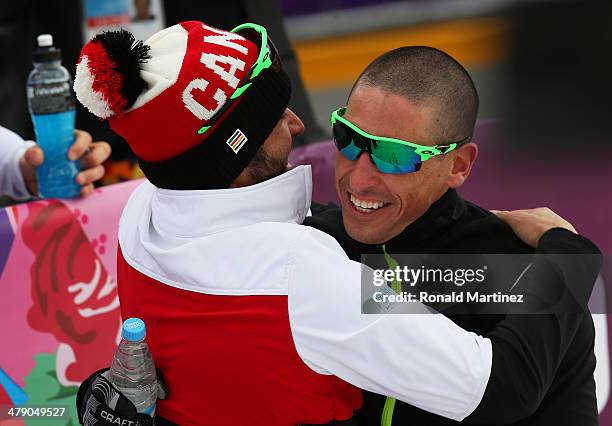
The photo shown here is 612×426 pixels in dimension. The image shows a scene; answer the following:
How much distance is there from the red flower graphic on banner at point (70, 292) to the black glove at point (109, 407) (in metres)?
0.87

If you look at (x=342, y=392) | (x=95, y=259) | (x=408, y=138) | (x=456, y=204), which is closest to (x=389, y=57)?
(x=408, y=138)

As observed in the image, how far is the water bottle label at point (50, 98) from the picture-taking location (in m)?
3.12

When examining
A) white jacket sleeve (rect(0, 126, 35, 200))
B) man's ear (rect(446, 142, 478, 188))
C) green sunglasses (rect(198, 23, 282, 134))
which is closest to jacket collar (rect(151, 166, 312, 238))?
green sunglasses (rect(198, 23, 282, 134))

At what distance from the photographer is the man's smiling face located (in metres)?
2.12

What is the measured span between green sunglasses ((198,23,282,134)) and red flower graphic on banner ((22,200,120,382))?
1.12 meters

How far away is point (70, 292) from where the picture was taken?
2.90 metres

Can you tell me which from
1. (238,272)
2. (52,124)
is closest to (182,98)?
(238,272)

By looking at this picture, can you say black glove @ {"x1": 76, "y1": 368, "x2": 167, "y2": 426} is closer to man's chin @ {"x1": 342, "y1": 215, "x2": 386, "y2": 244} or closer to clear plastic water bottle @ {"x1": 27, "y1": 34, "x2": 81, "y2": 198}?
man's chin @ {"x1": 342, "y1": 215, "x2": 386, "y2": 244}

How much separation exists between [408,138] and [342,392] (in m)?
0.65

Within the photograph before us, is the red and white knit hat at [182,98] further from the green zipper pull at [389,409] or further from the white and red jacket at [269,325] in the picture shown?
the green zipper pull at [389,409]

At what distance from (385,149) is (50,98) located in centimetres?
156

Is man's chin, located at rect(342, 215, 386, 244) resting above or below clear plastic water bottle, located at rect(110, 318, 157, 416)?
above

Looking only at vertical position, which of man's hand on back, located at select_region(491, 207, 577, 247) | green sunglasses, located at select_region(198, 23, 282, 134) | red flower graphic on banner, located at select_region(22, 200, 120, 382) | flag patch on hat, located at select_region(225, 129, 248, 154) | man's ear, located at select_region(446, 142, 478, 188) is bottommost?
red flower graphic on banner, located at select_region(22, 200, 120, 382)

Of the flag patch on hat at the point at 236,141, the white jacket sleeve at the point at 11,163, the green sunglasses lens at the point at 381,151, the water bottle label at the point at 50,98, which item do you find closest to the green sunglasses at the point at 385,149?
the green sunglasses lens at the point at 381,151
